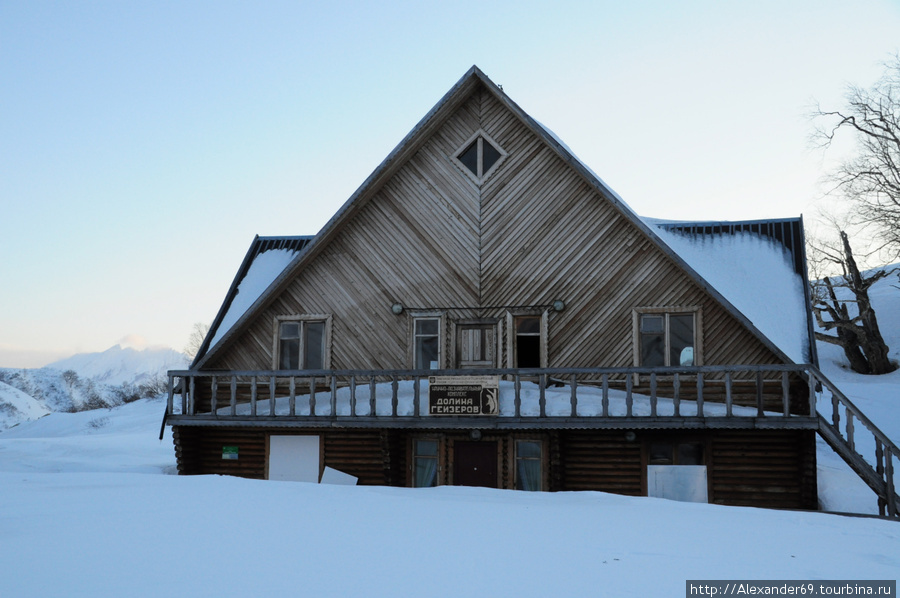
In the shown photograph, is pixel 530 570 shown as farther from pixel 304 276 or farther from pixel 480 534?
pixel 304 276

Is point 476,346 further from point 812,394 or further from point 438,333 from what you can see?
point 812,394

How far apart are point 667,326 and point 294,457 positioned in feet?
31.7

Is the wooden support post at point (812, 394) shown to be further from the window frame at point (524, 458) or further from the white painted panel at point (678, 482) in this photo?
the window frame at point (524, 458)

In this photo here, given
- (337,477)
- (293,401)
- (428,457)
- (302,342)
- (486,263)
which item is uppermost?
(486,263)

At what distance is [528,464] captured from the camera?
1858 centimetres

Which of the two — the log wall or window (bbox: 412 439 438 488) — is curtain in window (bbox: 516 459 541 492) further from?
window (bbox: 412 439 438 488)

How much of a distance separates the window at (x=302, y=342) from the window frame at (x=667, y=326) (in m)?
7.59

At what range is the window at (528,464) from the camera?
1847 centimetres

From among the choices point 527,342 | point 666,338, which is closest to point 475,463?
point 527,342

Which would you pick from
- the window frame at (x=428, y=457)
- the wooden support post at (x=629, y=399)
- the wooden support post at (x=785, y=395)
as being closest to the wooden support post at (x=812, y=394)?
the wooden support post at (x=785, y=395)

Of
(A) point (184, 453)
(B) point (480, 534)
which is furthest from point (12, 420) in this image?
(B) point (480, 534)

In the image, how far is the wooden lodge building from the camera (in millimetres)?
17328

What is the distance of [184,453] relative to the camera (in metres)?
20.0

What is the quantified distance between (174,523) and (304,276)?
432 inches
